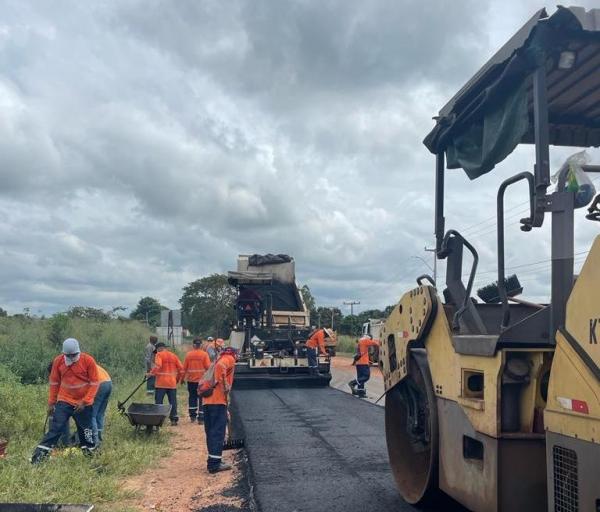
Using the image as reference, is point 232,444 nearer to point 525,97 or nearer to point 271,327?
point 525,97

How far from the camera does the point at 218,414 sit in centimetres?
714

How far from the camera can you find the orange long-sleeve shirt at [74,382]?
6.94 metres

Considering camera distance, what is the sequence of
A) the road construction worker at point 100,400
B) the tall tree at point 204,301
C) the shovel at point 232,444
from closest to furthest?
the road construction worker at point 100,400, the shovel at point 232,444, the tall tree at point 204,301

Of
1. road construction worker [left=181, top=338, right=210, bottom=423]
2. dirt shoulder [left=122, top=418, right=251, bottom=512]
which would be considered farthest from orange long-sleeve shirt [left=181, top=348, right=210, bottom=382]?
dirt shoulder [left=122, top=418, right=251, bottom=512]

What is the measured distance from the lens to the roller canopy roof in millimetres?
3131

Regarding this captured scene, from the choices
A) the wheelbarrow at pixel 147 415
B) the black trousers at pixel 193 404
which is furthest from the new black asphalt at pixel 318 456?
the wheelbarrow at pixel 147 415

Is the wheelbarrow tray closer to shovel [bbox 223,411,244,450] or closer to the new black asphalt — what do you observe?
shovel [bbox 223,411,244,450]

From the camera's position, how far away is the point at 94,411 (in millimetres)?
7594

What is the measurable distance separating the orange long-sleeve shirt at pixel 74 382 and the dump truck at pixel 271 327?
898cm

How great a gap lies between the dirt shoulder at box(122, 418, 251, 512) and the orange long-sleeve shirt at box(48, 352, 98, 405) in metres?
1.03

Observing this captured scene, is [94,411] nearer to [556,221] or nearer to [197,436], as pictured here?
[197,436]

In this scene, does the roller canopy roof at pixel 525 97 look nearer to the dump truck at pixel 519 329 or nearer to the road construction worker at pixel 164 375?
the dump truck at pixel 519 329

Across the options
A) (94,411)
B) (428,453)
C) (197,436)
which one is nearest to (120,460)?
(94,411)

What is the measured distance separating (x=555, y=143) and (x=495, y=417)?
2064 mm
